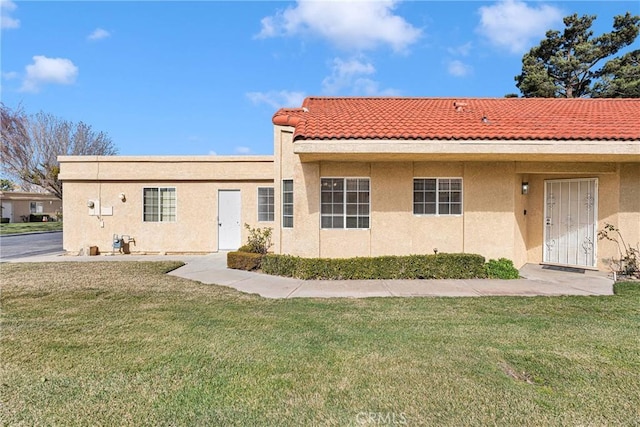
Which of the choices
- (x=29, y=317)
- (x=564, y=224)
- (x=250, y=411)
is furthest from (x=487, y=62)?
(x=29, y=317)

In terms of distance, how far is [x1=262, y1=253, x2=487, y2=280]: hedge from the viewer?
30.5 ft

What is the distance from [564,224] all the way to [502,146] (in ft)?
13.3

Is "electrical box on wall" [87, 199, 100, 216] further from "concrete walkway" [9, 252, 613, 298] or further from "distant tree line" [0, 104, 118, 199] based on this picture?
"distant tree line" [0, 104, 118, 199]

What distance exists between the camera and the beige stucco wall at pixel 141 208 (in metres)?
14.5

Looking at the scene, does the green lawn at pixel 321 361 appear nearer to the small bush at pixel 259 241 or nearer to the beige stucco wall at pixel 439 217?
the beige stucco wall at pixel 439 217

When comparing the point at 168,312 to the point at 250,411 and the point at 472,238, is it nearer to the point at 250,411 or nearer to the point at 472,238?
the point at 250,411

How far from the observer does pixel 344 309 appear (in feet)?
21.2

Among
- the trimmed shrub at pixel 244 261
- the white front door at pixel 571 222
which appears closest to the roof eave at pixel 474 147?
the white front door at pixel 571 222

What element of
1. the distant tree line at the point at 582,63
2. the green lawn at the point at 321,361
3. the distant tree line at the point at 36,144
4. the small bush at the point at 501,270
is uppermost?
the distant tree line at the point at 582,63

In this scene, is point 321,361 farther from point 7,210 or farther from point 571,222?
point 7,210

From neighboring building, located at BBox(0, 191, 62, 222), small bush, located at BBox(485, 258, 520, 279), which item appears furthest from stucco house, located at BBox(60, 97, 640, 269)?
neighboring building, located at BBox(0, 191, 62, 222)

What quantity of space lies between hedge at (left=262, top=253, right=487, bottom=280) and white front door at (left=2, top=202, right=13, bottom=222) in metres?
47.1

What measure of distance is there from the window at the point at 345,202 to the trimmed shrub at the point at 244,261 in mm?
2448

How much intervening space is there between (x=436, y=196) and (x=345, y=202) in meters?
Answer: 2.72
